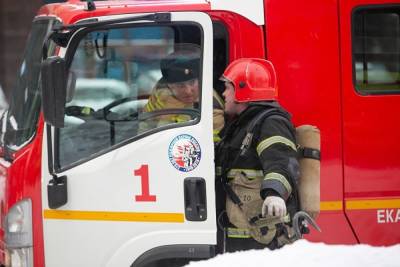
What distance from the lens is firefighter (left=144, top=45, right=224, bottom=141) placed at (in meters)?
4.02

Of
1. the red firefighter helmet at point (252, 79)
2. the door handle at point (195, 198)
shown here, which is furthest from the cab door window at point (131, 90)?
the door handle at point (195, 198)

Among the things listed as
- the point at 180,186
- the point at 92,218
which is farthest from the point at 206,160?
the point at 92,218

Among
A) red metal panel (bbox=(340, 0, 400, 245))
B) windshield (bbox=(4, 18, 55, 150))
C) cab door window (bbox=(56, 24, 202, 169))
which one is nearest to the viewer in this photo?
cab door window (bbox=(56, 24, 202, 169))

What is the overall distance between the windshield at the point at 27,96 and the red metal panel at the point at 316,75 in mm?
1344

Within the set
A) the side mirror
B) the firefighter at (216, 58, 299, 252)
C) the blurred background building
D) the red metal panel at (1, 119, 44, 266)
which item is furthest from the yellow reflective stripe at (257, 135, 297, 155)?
the blurred background building

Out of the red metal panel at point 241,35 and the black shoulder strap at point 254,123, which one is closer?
the black shoulder strap at point 254,123

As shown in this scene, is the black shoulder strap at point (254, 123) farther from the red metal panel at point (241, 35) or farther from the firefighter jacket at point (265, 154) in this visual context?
the red metal panel at point (241, 35)

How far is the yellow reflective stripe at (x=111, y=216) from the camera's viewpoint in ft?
13.0

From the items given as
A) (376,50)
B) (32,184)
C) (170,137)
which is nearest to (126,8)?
(170,137)

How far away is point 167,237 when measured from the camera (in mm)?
3947

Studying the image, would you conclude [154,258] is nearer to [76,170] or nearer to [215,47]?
[76,170]

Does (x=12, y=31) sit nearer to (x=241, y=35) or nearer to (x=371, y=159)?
(x=241, y=35)

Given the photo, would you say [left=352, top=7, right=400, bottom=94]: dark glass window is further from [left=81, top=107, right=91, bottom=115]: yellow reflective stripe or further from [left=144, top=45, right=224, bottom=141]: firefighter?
[left=81, top=107, right=91, bottom=115]: yellow reflective stripe

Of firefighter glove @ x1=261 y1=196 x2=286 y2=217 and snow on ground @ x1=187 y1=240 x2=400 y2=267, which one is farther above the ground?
firefighter glove @ x1=261 y1=196 x2=286 y2=217
